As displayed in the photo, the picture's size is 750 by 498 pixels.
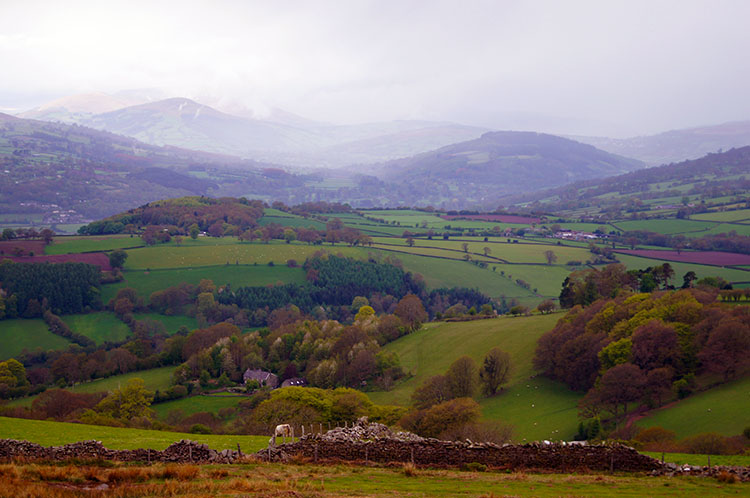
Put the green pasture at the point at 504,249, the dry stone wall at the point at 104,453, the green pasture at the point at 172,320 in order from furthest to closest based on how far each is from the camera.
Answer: the green pasture at the point at 504,249 → the green pasture at the point at 172,320 → the dry stone wall at the point at 104,453

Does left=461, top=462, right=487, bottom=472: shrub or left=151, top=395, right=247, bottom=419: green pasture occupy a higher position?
left=461, top=462, right=487, bottom=472: shrub

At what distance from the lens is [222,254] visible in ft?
383

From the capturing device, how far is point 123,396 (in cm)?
4681

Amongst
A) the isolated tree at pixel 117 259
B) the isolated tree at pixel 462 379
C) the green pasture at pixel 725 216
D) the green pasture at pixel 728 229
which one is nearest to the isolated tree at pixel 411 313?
the isolated tree at pixel 462 379

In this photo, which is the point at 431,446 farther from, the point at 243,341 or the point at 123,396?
the point at 243,341

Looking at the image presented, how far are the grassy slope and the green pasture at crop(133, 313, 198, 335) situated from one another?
133ft

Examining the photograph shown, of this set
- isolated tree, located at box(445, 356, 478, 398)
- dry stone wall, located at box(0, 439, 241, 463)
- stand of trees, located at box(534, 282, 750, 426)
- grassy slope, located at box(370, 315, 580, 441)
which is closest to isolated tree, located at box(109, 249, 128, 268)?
grassy slope, located at box(370, 315, 580, 441)

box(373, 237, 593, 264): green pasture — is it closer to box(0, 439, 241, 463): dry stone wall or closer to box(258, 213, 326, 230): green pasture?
box(258, 213, 326, 230): green pasture

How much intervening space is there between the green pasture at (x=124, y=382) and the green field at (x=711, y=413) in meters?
47.9

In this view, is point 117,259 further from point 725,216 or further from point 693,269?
point 725,216

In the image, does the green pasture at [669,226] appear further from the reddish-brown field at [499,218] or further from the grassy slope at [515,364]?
the grassy slope at [515,364]

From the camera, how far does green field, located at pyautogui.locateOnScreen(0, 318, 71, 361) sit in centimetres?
7500

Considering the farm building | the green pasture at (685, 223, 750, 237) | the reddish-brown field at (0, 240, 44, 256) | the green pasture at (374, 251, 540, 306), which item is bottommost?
the farm building

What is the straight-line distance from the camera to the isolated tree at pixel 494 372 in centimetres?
4756
